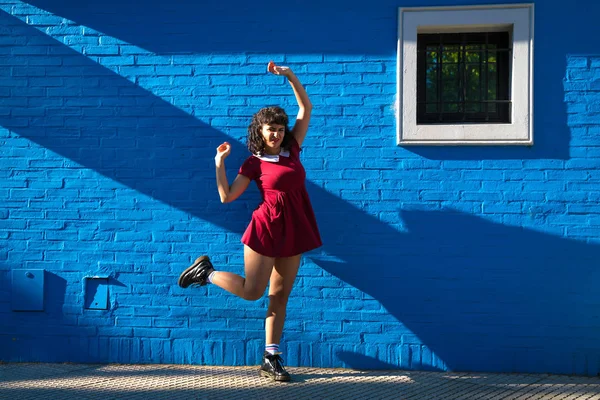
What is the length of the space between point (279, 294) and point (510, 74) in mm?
2327

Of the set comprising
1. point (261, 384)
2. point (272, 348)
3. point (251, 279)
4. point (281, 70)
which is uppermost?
point (281, 70)

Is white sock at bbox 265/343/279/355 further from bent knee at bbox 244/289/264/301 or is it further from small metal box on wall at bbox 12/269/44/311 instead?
small metal box on wall at bbox 12/269/44/311

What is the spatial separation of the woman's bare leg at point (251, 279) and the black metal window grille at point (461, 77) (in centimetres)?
164

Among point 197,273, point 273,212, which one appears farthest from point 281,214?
point 197,273

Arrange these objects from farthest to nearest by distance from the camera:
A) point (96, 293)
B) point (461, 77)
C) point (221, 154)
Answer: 1. point (96, 293)
2. point (461, 77)
3. point (221, 154)

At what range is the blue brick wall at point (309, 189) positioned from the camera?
4.78 metres

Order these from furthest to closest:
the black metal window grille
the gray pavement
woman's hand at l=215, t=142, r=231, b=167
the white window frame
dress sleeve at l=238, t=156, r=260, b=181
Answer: the black metal window grille → the white window frame → dress sleeve at l=238, t=156, r=260, b=181 → woman's hand at l=215, t=142, r=231, b=167 → the gray pavement

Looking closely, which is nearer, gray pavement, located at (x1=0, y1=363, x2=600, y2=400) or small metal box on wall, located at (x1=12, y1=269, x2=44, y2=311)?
gray pavement, located at (x1=0, y1=363, x2=600, y2=400)

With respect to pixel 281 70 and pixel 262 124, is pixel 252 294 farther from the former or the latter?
pixel 281 70

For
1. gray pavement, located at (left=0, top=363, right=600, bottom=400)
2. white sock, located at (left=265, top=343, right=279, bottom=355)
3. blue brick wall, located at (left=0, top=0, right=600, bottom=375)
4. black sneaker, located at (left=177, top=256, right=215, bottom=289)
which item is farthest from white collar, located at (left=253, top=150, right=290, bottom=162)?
gray pavement, located at (left=0, top=363, right=600, bottom=400)

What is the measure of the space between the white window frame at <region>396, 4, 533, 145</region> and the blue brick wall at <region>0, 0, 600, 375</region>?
0.28 feet

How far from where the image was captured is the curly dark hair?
14.8 ft

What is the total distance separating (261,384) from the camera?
4.53 metres

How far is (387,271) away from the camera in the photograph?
4898mm
